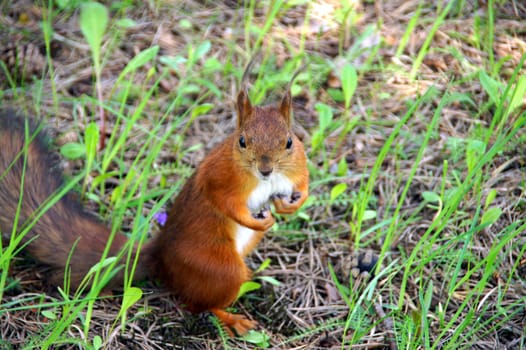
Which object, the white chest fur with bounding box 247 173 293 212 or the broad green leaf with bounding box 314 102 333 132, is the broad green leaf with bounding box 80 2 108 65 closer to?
the white chest fur with bounding box 247 173 293 212

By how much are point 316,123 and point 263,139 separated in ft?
3.80

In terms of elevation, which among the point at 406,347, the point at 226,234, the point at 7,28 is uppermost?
the point at 7,28

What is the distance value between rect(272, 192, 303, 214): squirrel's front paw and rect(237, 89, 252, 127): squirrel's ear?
34cm

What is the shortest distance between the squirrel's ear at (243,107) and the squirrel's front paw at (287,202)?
0.34 m

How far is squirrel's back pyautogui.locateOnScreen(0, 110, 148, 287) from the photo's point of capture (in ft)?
8.03

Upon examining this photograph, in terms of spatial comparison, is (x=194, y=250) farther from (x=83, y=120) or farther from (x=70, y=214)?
(x=83, y=120)

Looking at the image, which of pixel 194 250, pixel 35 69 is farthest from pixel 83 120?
pixel 194 250

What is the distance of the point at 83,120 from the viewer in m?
3.29

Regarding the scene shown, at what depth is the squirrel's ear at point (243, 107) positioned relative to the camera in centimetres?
240

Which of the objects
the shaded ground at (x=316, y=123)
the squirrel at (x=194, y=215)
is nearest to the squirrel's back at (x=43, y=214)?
the squirrel at (x=194, y=215)

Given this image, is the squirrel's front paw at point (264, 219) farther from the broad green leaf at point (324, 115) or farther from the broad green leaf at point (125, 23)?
the broad green leaf at point (125, 23)

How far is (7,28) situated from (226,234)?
198 cm

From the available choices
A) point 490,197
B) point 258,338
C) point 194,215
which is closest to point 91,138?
point 194,215

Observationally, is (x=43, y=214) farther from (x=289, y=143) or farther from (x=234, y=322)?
(x=289, y=143)
